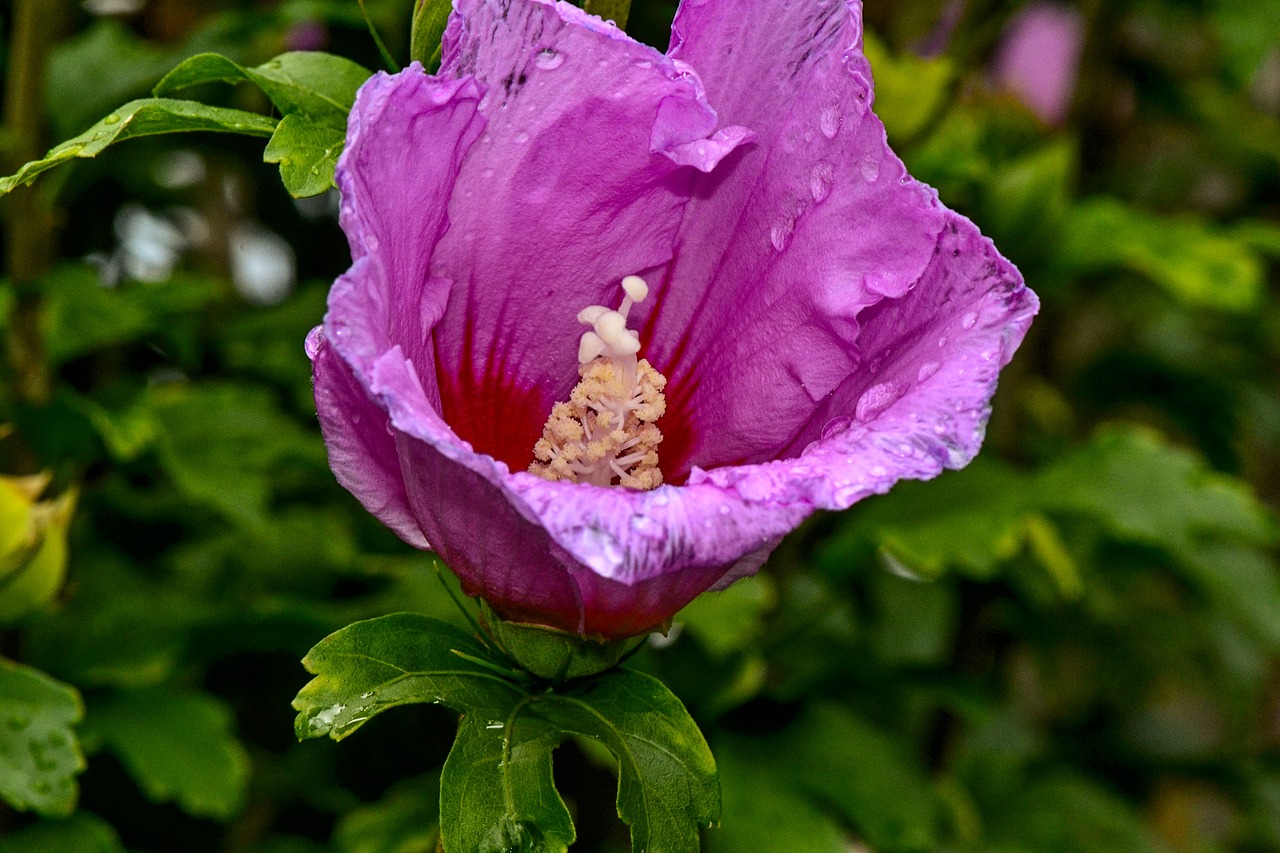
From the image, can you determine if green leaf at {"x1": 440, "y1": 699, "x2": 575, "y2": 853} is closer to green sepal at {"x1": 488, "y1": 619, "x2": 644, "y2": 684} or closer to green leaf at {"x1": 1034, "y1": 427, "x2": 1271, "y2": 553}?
green sepal at {"x1": 488, "y1": 619, "x2": 644, "y2": 684}

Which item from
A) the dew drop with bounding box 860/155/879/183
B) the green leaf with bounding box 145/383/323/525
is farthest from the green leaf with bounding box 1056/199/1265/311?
the dew drop with bounding box 860/155/879/183

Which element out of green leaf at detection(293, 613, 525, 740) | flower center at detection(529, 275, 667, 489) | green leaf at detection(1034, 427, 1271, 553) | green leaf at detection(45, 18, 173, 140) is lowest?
green leaf at detection(1034, 427, 1271, 553)

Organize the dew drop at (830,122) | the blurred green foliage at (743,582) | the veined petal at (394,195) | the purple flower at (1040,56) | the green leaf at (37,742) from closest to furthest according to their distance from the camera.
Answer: the veined petal at (394,195), the dew drop at (830,122), the green leaf at (37,742), the blurred green foliage at (743,582), the purple flower at (1040,56)

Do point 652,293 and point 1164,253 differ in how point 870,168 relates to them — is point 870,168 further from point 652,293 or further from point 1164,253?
point 1164,253

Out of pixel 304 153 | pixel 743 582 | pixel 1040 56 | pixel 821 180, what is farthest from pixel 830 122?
pixel 1040 56

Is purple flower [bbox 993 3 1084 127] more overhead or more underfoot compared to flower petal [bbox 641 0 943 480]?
more underfoot

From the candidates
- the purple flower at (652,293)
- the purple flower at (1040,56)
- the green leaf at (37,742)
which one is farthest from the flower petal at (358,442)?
the purple flower at (1040,56)

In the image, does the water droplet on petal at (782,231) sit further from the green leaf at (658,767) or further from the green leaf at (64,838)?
the green leaf at (64,838)
